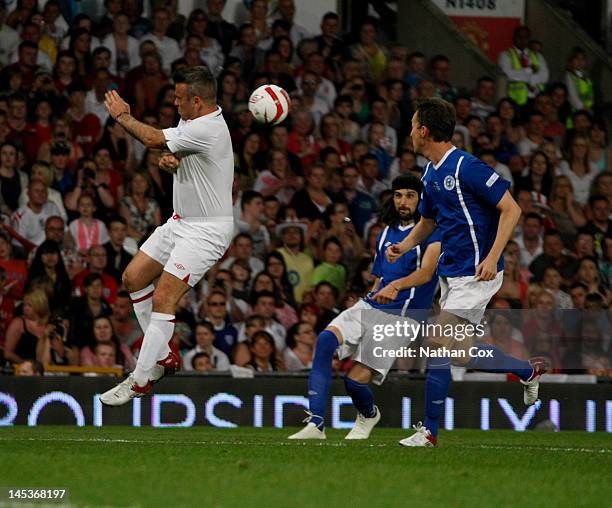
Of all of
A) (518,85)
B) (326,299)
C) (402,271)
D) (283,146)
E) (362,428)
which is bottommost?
(362,428)

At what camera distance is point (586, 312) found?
14281 mm

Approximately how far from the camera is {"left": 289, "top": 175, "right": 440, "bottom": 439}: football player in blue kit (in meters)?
10.0

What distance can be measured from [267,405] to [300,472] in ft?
17.5

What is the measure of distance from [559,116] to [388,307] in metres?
9.30

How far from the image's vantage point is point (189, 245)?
379 inches

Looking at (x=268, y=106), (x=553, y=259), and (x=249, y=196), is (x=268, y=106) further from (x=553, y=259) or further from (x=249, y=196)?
(x=553, y=259)

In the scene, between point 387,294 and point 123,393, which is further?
point 387,294

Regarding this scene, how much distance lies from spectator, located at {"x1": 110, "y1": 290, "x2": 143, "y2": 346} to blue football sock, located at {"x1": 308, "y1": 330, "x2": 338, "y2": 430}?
13.3ft

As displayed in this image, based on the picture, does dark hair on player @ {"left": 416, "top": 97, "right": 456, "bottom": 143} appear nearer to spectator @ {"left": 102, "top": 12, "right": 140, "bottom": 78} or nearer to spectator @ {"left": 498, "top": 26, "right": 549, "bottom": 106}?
spectator @ {"left": 102, "top": 12, "right": 140, "bottom": 78}

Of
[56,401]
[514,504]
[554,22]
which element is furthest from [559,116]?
[514,504]

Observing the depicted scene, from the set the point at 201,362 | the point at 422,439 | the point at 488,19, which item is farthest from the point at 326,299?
the point at 488,19

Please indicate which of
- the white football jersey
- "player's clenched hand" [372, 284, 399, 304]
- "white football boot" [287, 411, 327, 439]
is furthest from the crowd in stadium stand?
"player's clenched hand" [372, 284, 399, 304]

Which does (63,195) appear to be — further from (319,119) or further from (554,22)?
(554,22)

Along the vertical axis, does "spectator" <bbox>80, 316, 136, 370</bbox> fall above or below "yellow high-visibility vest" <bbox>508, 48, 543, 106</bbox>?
below
